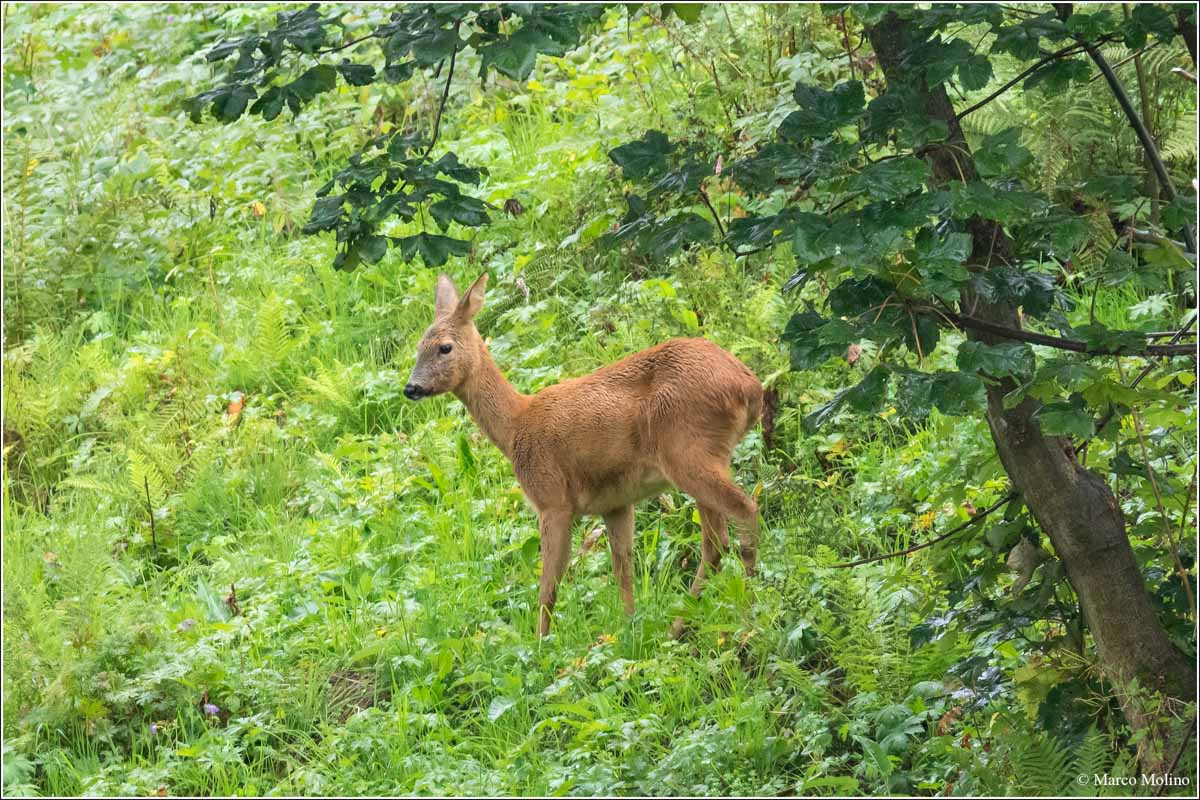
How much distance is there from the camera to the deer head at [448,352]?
6.93m

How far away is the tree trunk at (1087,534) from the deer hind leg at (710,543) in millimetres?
2168

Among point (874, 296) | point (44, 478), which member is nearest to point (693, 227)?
point (874, 296)

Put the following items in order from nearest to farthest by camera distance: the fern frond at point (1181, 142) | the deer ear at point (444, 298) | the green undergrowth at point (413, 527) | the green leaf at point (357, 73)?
the green leaf at point (357, 73)
the green undergrowth at point (413, 527)
the fern frond at point (1181, 142)
the deer ear at point (444, 298)

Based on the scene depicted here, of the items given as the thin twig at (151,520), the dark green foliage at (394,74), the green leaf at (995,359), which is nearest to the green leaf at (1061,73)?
the green leaf at (995,359)

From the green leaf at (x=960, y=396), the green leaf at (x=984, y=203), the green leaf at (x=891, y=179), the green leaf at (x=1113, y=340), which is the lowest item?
the green leaf at (x=1113, y=340)

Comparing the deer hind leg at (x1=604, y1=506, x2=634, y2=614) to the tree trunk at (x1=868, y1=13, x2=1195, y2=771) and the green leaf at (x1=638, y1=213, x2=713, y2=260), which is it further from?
the green leaf at (x1=638, y1=213, x2=713, y2=260)

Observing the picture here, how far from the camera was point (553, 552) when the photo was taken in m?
6.57

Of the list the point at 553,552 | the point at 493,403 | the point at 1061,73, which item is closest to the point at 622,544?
the point at 553,552

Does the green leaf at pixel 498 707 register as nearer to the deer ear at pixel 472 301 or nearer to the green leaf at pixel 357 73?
the deer ear at pixel 472 301

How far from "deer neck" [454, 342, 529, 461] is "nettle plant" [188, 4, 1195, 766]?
238 cm

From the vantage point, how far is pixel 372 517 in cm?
751

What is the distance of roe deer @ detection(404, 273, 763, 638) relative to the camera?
643cm

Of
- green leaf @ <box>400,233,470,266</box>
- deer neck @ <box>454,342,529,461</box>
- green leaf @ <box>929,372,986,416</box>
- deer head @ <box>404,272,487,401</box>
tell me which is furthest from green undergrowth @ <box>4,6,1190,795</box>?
green leaf @ <box>400,233,470,266</box>

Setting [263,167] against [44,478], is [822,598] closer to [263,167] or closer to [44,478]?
[44,478]
